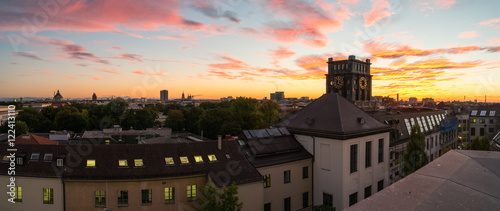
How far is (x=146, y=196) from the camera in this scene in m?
24.5

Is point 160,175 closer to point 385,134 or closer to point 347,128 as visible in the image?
point 347,128

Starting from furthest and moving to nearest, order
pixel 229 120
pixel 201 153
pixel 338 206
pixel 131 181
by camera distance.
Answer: pixel 229 120 → pixel 338 206 → pixel 201 153 → pixel 131 181

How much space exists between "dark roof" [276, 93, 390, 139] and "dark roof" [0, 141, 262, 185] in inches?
390

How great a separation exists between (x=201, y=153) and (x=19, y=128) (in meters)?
80.4

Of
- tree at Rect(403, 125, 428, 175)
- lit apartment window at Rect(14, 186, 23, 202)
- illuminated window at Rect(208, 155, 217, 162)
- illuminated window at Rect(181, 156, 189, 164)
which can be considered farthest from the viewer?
tree at Rect(403, 125, 428, 175)

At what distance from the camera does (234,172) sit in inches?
1053

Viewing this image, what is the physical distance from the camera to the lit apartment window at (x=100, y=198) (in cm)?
2395

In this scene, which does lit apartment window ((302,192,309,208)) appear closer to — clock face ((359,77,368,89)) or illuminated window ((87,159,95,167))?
illuminated window ((87,159,95,167))

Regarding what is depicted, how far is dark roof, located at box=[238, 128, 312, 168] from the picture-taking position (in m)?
29.6

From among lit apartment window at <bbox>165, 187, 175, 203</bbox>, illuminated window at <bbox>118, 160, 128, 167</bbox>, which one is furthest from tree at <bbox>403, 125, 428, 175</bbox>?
illuminated window at <bbox>118, 160, 128, 167</bbox>

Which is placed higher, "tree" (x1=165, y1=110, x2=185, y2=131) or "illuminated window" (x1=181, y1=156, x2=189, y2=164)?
"illuminated window" (x1=181, y1=156, x2=189, y2=164)

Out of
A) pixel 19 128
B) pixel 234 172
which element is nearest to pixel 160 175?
pixel 234 172

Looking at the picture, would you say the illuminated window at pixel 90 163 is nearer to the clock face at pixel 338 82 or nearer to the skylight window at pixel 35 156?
the skylight window at pixel 35 156

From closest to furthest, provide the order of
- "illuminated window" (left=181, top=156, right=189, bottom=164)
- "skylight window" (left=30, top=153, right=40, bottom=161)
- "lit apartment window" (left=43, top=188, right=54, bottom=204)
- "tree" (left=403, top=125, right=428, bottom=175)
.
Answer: "lit apartment window" (left=43, top=188, right=54, bottom=204)
"skylight window" (left=30, top=153, right=40, bottom=161)
"illuminated window" (left=181, top=156, right=189, bottom=164)
"tree" (left=403, top=125, right=428, bottom=175)
